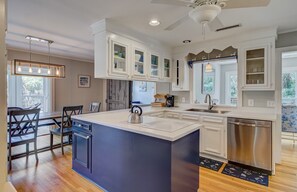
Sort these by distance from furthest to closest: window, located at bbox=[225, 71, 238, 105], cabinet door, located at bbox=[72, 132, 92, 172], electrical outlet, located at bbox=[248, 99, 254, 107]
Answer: window, located at bbox=[225, 71, 238, 105]
electrical outlet, located at bbox=[248, 99, 254, 107]
cabinet door, located at bbox=[72, 132, 92, 172]

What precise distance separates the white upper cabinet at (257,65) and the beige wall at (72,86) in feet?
16.3

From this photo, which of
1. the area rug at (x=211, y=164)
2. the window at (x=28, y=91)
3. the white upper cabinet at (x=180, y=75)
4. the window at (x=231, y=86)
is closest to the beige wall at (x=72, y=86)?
the window at (x=28, y=91)

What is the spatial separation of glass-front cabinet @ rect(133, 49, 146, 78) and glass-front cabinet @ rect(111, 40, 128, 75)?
0.76 ft

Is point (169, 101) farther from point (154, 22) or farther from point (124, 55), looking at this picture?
point (154, 22)

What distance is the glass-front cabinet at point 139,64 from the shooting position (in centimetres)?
312

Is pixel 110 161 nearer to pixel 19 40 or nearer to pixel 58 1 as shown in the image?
pixel 58 1

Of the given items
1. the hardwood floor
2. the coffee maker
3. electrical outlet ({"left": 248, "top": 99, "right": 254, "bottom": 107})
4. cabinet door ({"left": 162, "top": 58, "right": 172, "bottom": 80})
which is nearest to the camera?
the hardwood floor

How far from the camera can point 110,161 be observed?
6.88ft

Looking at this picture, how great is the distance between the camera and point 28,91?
16.0 feet

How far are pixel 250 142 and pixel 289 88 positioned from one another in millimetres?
A: 3983

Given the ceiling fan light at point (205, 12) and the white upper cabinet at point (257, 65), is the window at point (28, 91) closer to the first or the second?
the ceiling fan light at point (205, 12)

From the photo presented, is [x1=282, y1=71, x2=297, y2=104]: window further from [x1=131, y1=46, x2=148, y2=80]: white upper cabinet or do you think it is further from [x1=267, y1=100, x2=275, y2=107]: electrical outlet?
[x1=131, y1=46, x2=148, y2=80]: white upper cabinet

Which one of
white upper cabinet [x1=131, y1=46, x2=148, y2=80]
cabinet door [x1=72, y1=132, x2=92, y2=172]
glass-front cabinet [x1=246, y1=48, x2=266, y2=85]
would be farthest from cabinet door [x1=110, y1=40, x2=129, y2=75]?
glass-front cabinet [x1=246, y1=48, x2=266, y2=85]

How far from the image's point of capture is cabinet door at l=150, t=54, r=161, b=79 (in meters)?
3.53
